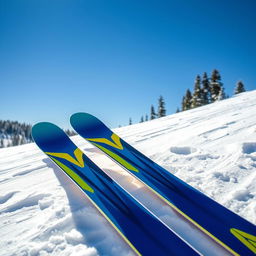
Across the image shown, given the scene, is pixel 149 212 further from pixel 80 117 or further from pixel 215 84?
pixel 215 84

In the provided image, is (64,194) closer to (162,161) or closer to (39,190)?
(39,190)

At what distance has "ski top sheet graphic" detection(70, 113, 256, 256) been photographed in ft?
3.92

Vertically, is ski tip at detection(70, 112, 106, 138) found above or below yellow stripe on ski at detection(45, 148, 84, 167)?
above

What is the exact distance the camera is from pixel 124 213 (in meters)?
1.49

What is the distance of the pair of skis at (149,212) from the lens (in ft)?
3.91

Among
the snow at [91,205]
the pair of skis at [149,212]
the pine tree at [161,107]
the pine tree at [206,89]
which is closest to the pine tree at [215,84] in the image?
the pine tree at [206,89]

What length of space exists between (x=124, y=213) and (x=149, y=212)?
23 cm

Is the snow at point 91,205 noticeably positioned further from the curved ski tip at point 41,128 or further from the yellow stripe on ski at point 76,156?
the curved ski tip at point 41,128

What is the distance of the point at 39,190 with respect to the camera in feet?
7.32

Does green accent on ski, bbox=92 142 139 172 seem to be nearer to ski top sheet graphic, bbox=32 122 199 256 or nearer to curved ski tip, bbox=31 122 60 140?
ski top sheet graphic, bbox=32 122 199 256

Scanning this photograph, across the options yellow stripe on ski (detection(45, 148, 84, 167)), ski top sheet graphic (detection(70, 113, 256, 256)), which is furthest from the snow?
yellow stripe on ski (detection(45, 148, 84, 167))

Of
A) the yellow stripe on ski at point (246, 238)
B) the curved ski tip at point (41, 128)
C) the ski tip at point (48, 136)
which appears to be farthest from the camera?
the curved ski tip at point (41, 128)

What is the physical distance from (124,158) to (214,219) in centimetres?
133

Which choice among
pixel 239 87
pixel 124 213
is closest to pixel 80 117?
pixel 124 213
